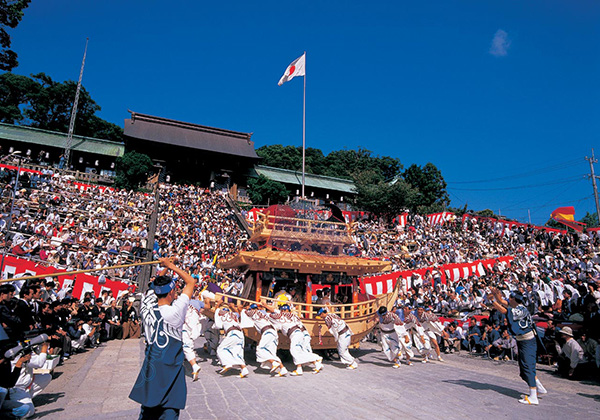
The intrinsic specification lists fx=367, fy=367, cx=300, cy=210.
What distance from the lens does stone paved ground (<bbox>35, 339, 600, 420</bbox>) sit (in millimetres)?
5090

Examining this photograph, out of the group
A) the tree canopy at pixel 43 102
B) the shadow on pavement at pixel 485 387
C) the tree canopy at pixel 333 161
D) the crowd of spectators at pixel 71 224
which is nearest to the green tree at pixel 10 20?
the crowd of spectators at pixel 71 224

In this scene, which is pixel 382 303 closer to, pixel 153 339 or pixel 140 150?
pixel 153 339

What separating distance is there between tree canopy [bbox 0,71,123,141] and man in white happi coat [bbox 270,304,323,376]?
4473cm

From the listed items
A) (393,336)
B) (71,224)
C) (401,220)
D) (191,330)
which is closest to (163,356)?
(191,330)

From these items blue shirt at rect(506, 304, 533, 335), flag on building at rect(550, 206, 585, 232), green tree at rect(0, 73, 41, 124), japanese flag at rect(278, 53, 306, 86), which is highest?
green tree at rect(0, 73, 41, 124)

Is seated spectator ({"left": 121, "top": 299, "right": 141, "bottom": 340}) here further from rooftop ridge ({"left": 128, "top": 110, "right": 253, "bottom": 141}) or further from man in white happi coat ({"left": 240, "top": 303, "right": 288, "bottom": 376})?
rooftop ridge ({"left": 128, "top": 110, "right": 253, "bottom": 141})

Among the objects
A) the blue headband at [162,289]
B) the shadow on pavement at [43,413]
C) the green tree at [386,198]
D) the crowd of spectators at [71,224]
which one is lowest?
the shadow on pavement at [43,413]

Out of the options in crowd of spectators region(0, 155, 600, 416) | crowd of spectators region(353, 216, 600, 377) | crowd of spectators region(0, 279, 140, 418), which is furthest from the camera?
crowd of spectators region(353, 216, 600, 377)

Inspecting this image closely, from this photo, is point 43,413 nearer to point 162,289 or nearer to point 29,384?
point 29,384

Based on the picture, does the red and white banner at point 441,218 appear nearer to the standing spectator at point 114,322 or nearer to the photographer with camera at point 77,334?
the standing spectator at point 114,322

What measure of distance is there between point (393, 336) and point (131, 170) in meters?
26.8

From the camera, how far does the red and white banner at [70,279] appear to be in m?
11.7

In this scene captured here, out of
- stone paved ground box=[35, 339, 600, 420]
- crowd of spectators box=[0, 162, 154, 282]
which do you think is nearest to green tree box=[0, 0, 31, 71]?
crowd of spectators box=[0, 162, 154, 282]

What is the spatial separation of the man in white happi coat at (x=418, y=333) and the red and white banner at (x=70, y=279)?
9.90 metres
